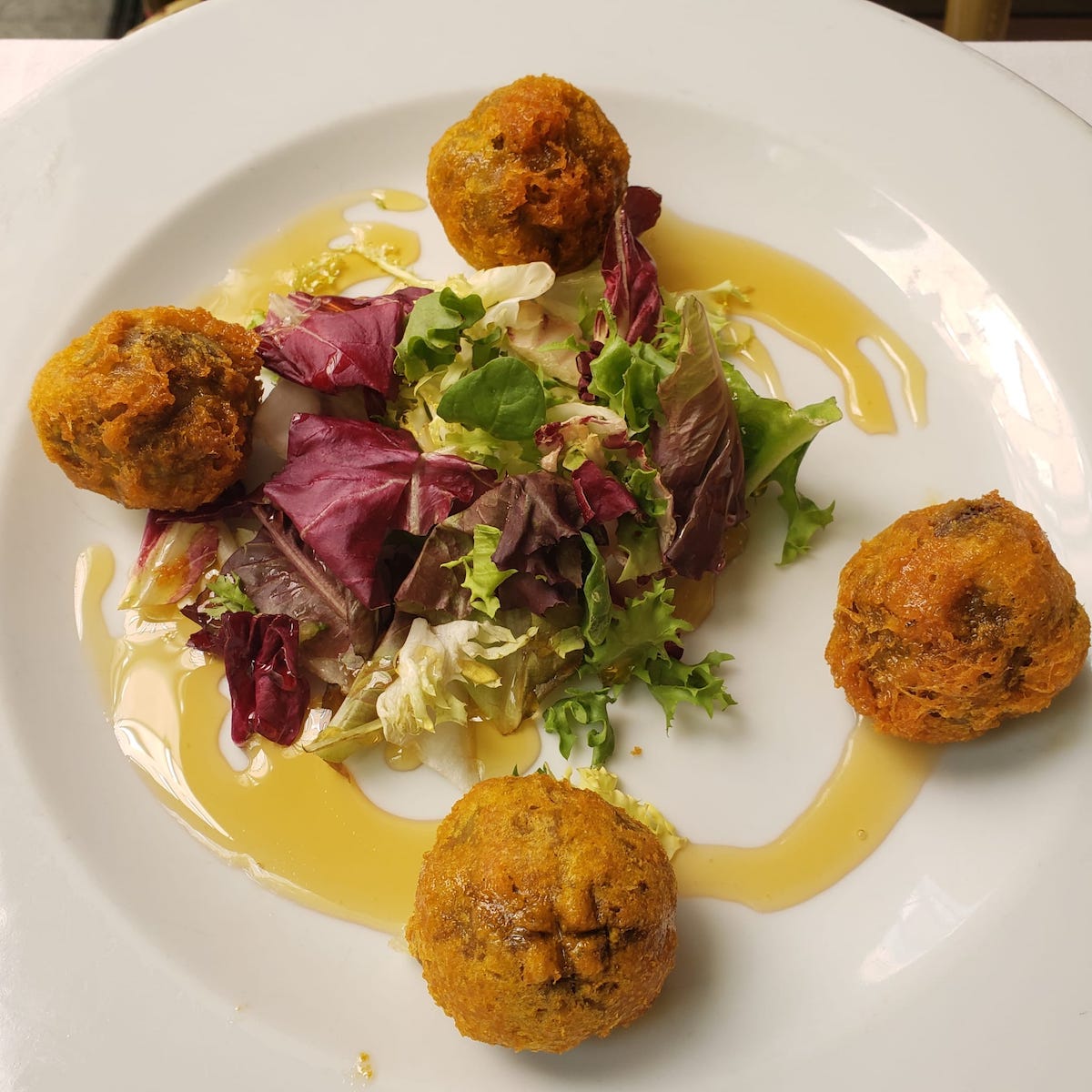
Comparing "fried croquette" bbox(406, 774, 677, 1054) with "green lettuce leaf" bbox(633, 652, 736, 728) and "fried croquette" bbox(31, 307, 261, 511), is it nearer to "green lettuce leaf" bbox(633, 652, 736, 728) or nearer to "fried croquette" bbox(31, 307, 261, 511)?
"green lettuce leaf" bbox(633, 652, 736, 728)

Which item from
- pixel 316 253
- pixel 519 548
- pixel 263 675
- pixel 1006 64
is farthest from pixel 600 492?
pixel 1006 64

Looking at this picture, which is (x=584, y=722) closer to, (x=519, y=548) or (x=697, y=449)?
(x=519, y=548)

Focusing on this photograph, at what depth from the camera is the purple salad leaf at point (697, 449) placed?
9.59 ft

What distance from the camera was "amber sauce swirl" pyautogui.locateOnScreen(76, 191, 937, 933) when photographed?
2.87 m

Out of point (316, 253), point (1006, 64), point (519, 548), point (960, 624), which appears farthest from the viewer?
point (1006, 64)

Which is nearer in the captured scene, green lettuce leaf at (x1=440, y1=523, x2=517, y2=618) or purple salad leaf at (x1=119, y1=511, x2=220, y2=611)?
green lettuce leaf at (x1=440, y1=523, x2=517, y2=618)

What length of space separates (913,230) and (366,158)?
218 centimetres

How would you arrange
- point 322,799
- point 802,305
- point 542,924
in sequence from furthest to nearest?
point 802,305 < point 322,799 < point 542,924

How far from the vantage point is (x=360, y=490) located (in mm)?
3000

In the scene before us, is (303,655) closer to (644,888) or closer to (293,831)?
(293,831)

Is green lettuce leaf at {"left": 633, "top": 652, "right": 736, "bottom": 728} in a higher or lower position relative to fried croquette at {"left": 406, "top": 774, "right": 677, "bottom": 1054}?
lower

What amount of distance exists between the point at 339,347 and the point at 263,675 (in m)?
1.09

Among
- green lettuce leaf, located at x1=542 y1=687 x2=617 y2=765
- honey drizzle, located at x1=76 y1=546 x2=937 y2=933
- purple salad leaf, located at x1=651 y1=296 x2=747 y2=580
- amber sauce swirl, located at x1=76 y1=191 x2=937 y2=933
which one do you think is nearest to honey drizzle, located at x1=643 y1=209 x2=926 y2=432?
amber sauce swirl, located at x1=76 y1=191 x2=937 y2=933

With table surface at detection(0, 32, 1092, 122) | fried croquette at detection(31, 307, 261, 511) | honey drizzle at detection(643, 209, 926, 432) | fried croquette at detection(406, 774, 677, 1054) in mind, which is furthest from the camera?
table surface at detection(0, 32, 1092, 122)
